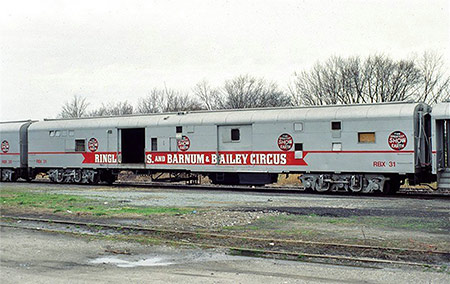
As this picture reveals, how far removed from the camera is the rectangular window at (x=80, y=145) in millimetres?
29844

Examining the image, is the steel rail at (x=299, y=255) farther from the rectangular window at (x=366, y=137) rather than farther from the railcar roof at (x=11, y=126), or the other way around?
the railcar roof at (x=11, y=126)

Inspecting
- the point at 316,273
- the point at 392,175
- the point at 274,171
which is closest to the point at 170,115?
the point at 274,171

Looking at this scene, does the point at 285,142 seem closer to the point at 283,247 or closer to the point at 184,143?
the point at 184,143

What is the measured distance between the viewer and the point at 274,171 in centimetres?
2377

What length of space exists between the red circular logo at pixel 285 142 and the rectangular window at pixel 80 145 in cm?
1163

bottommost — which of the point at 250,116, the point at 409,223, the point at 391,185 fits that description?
the point at 409,223

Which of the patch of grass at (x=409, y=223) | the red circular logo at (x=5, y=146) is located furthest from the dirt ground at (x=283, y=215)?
the red circular logo at (x=5, y=146)

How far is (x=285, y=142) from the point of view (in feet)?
77.2

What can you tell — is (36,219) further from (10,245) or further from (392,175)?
(392,175)

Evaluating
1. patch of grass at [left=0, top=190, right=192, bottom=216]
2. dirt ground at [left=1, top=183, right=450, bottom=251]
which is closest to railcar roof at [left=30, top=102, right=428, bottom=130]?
dirt ground at [left=1, top=183, right=450, bottom=251]

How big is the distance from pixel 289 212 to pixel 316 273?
7200 mm

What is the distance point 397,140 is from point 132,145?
49.6ft

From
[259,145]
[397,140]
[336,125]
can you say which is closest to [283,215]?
[397,140]

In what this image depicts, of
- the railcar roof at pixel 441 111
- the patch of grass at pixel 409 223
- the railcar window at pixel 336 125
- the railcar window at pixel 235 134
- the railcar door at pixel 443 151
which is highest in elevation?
the railcar roof at pixel 441 111
